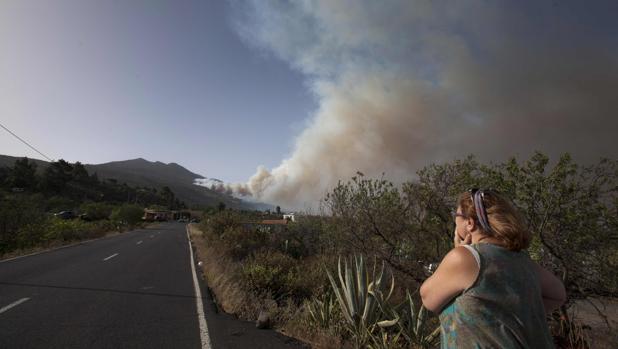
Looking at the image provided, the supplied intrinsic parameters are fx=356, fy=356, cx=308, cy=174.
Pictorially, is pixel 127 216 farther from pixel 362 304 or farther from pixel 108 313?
pixel 362 304

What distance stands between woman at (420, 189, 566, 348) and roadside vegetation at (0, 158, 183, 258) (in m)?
18.6

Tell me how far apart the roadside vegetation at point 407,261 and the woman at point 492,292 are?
194 cm

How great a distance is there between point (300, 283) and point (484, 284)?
7241 millimetres

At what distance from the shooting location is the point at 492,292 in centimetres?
156

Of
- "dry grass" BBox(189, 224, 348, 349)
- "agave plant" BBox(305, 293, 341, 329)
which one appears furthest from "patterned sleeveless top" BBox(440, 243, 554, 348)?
"agave plant" BBox(305, 293, 341, 329)

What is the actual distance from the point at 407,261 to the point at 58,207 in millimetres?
63243

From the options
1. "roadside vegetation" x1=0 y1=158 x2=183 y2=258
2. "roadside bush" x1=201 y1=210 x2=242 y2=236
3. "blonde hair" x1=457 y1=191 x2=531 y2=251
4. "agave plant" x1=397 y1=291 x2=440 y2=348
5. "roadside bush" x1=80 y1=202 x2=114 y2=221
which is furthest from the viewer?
"roadside bush" x1=80 y1=202 x2=114 y2=221

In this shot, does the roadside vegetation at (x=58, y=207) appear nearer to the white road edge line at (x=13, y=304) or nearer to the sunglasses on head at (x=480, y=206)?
the white road edge line at (x=13, y=304)

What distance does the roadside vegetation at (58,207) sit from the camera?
18281 millimetres

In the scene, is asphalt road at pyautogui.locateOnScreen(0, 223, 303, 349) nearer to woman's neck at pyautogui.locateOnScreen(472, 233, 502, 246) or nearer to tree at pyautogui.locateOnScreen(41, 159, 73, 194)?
woman's neck at pyautogui.locateOnScreen(472, 233, 502, 246)

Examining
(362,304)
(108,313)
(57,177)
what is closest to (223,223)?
(108,313)

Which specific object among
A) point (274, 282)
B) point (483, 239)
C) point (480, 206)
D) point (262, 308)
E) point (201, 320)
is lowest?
point (201, 320)

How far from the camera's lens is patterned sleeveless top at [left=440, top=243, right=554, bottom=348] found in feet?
5.12

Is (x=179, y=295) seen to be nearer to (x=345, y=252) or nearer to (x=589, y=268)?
(x=345, y=252)
